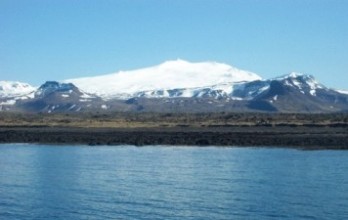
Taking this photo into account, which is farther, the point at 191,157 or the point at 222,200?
the point at 191,157

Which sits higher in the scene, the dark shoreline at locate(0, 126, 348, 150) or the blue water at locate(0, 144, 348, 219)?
the dark shoreline at locate(0, 126, 348, 150)

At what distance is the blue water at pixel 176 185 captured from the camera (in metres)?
30.9

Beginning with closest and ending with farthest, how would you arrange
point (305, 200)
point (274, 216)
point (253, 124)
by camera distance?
point (274, 216) < point (305, 200) < point (253, 124)

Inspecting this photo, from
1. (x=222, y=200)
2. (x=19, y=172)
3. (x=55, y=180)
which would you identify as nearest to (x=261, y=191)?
(x=222, y=200)

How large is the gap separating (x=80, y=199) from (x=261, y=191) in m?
9.24

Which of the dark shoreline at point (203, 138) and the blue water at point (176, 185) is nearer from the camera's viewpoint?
the blue water at point (176, 185)

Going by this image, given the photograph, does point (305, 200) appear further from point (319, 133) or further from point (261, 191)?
point (319, 133)

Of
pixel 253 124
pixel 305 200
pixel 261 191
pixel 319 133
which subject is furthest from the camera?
pixel 253 124

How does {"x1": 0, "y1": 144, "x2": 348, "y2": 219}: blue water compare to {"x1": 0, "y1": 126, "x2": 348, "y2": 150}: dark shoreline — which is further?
{"x1": 0, "y1": 126, "x2": 348, "y2": 150}: dark shoreline

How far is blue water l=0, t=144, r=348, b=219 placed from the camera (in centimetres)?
3086

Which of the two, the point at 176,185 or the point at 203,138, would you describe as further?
the point at 203,138

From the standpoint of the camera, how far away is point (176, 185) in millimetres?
39312

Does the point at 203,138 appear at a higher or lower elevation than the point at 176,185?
higher

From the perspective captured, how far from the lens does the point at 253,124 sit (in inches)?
4114
